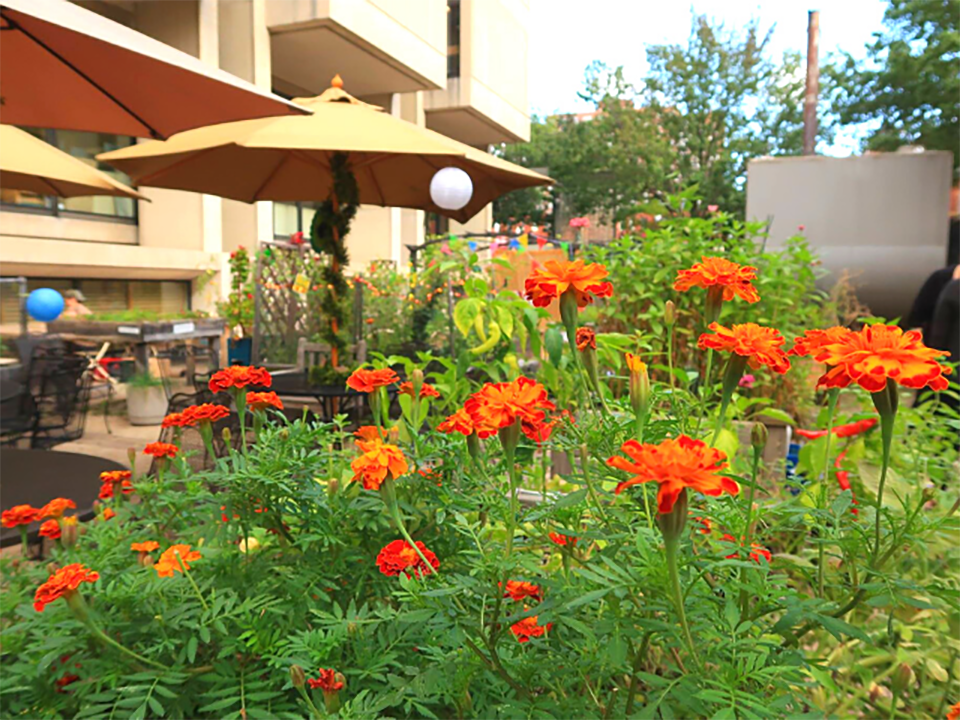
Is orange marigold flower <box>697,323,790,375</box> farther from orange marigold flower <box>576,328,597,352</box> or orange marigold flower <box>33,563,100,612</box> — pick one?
orange marigold flower <box>33,563,100,612</box>

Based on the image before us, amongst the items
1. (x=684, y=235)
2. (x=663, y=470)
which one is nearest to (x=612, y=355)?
(x=663, y=470)

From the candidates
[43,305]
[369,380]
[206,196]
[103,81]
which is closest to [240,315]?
[43,305]

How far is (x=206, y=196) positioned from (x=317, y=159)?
599 cm

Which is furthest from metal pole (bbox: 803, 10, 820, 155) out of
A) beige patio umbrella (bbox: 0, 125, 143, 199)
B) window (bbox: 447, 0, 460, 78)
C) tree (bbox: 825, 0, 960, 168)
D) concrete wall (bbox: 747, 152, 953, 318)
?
beige patio umbrella (bbox: 0, 125, 143, 199)

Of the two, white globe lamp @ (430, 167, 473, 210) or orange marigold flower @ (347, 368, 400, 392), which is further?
white globe lamp @ (430, 167, 473, 210)

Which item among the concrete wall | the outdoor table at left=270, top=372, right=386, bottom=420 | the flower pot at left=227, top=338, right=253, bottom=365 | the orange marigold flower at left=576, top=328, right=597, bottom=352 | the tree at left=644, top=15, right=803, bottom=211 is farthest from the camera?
the tree at left=644, top=15, right=803, bottom=211

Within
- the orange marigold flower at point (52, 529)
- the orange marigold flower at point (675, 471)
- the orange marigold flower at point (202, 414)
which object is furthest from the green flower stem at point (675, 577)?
the orange marigold flower at point (52, 529)

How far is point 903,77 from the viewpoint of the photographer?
423 inches

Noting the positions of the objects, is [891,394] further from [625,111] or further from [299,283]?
[625,111]

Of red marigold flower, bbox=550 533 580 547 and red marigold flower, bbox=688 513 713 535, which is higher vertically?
red marigold flower, bbox=688 513 713 535

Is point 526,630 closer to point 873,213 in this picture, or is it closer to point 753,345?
point 753,345

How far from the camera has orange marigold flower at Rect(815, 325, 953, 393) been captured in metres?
0.64

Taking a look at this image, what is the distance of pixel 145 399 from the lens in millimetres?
6598

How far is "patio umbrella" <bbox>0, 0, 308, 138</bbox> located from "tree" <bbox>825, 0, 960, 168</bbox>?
1076cm
